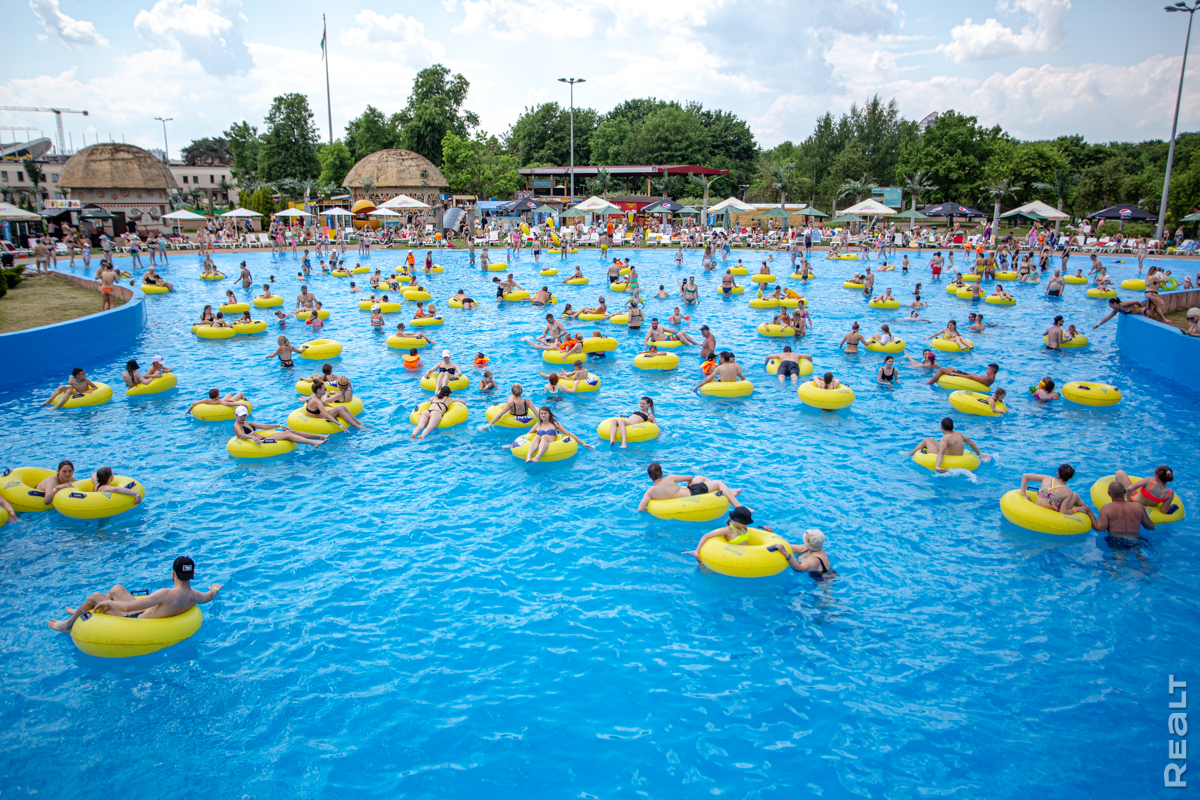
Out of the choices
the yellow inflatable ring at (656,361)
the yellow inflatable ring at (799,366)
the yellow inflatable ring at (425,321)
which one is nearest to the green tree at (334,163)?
the yellow inflatable ring at (425,321)

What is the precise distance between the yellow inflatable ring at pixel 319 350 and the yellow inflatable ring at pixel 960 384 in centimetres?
1252

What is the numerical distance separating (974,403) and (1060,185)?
136 feet

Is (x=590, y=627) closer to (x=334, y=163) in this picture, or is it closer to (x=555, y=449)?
(x=555, y=449)

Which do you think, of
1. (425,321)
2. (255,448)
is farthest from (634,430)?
(425,321)

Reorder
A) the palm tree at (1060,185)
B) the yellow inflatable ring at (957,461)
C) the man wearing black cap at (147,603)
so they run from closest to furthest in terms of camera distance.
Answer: the man wearing black cap at (147,603), the yellow inflatable ring at (957,461), the palm tree at (1060,185)

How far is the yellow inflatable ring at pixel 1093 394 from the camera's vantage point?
465 inches

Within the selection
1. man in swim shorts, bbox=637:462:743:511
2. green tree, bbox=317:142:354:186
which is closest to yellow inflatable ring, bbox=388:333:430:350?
man in swim shorts, bbox=637:462:743:511

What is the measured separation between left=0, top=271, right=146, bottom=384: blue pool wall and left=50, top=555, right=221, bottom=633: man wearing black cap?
32.9 ft

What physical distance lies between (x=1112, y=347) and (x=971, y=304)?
558cm

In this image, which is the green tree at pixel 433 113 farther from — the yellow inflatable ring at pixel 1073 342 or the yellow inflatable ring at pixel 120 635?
the yellow inflatable ring at pixel 120 635

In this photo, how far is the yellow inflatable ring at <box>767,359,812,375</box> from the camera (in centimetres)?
1351

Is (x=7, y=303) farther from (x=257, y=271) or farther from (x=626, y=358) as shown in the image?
(x=626, y=358)

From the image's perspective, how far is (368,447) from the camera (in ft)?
33.6

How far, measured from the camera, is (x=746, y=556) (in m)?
6.73
